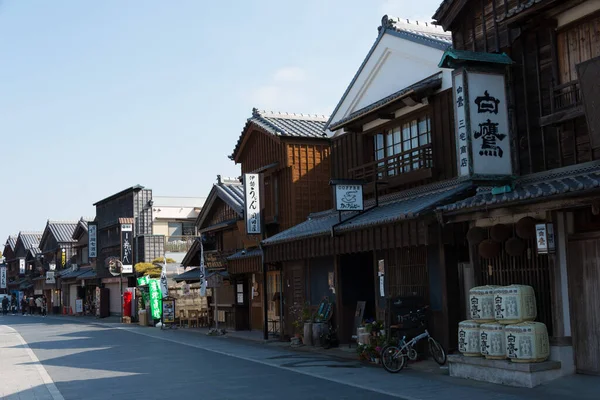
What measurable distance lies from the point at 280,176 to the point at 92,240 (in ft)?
116

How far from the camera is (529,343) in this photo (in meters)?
12.7

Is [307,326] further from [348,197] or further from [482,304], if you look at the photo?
[482,304]

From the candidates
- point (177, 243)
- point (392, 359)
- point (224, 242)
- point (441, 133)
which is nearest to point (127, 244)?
point (177, 243)

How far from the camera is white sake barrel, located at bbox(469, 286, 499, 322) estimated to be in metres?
13.8

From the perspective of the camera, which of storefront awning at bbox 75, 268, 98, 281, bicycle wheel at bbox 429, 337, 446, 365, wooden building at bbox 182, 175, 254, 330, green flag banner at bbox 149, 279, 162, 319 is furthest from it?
storefront awning at bbox 75, 268, 98, 281

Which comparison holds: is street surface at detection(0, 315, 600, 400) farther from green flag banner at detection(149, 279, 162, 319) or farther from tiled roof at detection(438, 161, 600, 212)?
green flag banner at detection(149, 279, 162, 319)

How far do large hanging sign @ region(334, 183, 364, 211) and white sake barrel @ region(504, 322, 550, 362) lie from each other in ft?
26.0

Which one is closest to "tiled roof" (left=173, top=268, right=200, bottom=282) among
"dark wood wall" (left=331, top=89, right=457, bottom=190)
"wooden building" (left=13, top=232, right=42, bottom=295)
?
"dark wood wall" (left=331, top=89, right=457, bottom=190)

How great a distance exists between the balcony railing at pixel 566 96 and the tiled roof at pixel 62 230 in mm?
65158

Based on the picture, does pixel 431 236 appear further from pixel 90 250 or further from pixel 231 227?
pixel 90 250

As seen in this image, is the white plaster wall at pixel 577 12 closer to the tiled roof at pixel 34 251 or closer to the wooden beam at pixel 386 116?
the wooden beam at pixel 386 116

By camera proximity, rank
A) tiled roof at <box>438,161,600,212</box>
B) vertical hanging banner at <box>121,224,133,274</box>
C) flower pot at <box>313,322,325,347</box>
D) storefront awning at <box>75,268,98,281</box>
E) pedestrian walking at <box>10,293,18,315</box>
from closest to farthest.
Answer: tiled roof at <box>438,161,600,212</box>
flower pot at <box>313,322,325,347</box>
vertical hanging banner at <box>121,224,133,274</box>
storefront awning at <box>75,268,98,281</box>
pedestrian walking at <box>10,293,18,315</box>

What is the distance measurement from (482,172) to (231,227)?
21.2 metres

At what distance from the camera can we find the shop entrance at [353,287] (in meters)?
21.5
